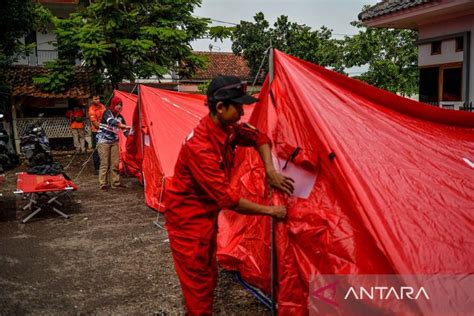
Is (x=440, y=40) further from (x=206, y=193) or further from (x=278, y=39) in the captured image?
(x=278, y=39)

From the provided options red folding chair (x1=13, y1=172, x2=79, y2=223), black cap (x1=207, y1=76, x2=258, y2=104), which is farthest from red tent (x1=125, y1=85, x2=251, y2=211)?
black cap (x1=207, y1=76, x2=258, y2=104)

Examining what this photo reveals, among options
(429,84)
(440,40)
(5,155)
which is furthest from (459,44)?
(5,155)

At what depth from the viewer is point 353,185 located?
8.42 feet

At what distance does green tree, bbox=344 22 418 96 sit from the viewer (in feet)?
45.8

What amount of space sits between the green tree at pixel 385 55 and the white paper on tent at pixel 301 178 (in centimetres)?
1191

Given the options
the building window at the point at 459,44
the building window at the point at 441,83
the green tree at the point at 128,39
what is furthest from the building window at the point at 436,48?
the green tree at the point at 128,39

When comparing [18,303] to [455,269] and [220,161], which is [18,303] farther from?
[455,269]

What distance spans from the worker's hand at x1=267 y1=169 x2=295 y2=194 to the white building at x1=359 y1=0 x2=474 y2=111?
5.56 m

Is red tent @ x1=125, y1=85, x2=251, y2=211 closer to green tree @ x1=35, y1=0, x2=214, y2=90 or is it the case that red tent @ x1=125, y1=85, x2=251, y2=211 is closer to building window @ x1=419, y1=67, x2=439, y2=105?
building window @ x1=419, y1=67, x2=439, y2=105

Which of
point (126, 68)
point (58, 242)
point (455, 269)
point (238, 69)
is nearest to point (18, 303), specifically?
point (58, 242)

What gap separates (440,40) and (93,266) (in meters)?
7.48

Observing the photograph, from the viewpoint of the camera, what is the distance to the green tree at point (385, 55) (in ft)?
45.8

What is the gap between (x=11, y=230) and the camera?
5.89m

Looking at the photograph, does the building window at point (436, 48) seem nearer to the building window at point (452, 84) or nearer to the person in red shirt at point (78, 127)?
the building window at point (452, 84)
